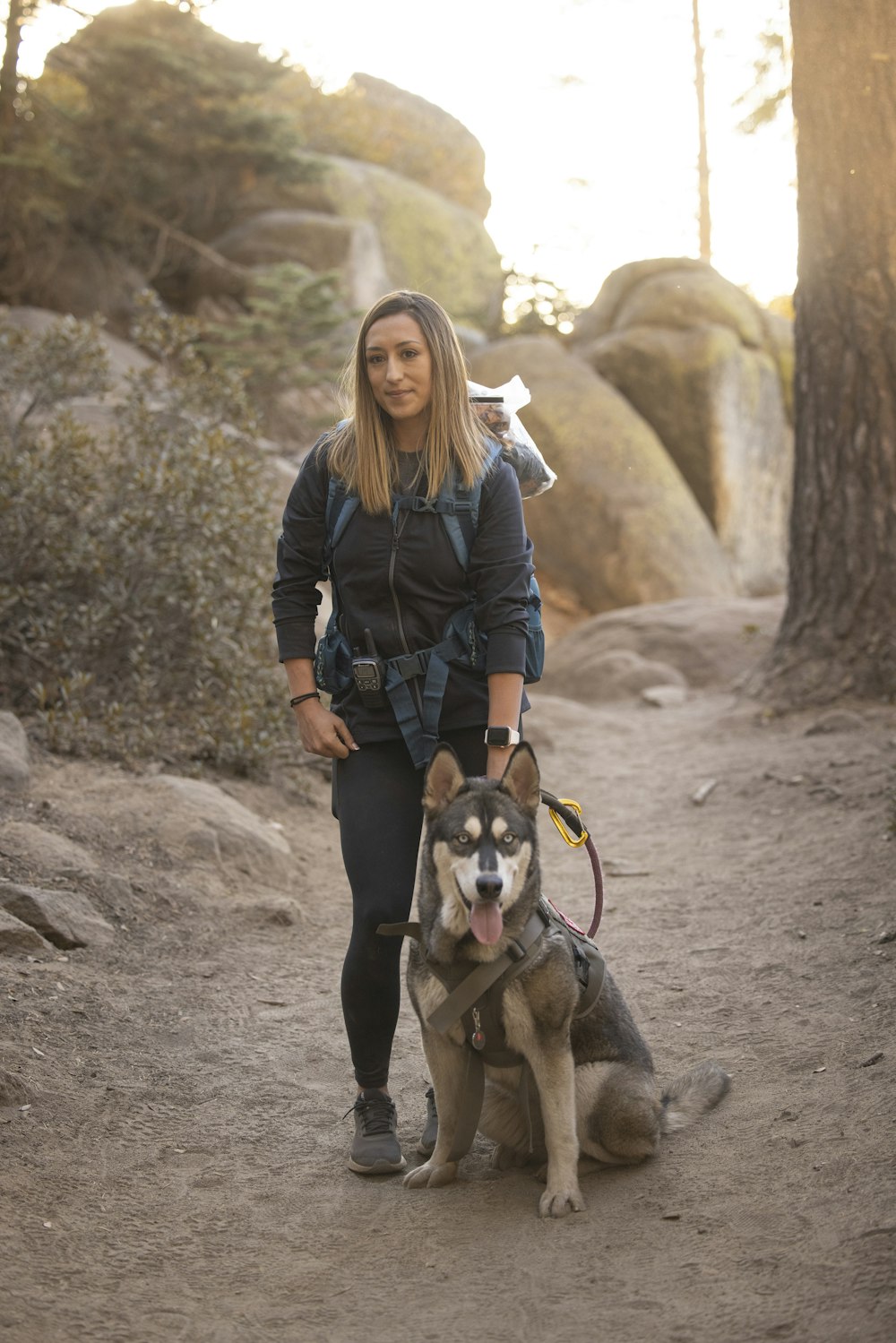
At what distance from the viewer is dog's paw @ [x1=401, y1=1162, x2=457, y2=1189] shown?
11.9ft

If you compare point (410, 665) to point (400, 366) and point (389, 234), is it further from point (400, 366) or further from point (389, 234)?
point (389, 234)

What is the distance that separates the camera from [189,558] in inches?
315

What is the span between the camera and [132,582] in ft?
26.6

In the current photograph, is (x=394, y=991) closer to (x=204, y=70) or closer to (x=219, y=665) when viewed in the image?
(x=219, y=665)

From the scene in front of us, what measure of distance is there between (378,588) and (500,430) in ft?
2.73

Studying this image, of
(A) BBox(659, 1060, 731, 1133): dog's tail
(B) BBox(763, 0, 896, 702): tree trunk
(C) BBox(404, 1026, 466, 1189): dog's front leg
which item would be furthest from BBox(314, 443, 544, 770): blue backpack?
(B) BBox(763, 0, 896, 702): tree trunk

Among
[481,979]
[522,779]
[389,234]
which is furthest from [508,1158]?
[389,234]

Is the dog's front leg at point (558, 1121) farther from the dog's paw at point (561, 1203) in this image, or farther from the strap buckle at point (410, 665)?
the strap buckle at point (410, 665)

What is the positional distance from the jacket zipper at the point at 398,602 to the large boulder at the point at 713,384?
16.4m

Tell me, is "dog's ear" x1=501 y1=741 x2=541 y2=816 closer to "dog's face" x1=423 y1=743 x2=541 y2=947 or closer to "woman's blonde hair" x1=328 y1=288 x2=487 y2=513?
"dog's face" x1=423 y1=743 x2=541 y2=947

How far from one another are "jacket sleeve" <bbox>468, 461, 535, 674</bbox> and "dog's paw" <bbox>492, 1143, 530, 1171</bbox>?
1533 mm

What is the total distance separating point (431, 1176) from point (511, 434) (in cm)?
246

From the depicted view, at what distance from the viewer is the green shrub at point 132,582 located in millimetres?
7668

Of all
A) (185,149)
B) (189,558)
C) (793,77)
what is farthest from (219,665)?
(185,149)
